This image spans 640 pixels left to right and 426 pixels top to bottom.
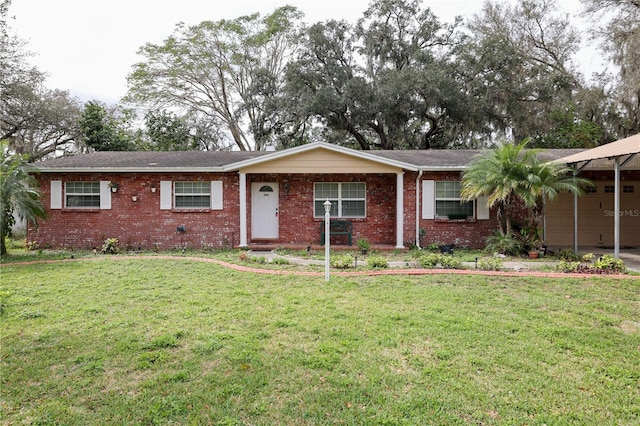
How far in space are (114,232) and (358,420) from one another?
1126 centimetres

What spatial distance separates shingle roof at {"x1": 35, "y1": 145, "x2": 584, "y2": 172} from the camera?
11.2 metres

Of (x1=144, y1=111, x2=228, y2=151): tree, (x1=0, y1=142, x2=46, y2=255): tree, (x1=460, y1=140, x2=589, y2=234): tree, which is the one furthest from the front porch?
(x1=144, y1=111, x2=228, y2=151): tree

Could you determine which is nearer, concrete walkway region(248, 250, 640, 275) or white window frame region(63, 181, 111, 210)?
concrete walkway region(248, 250, 640, 275)

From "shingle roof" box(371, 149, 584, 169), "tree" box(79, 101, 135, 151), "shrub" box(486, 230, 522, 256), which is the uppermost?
"tree" box(79, 101, 135, 151)

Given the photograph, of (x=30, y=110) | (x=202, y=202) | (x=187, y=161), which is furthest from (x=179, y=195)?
(x=30, y=110)

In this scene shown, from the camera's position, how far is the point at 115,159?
40.9 ft

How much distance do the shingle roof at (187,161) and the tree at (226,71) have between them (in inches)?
521

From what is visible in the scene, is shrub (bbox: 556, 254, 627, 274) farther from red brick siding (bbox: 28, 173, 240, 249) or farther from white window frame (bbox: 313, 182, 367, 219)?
red brick siding (bbox: 28, 173, 240, 249)

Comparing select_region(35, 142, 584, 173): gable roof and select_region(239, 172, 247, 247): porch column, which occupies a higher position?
select_region(35, 142, 584, 173): gable roof

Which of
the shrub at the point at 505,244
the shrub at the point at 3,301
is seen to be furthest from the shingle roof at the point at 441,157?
the shrub at the point at 3,301

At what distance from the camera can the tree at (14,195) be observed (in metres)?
9.20

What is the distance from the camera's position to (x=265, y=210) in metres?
12.4

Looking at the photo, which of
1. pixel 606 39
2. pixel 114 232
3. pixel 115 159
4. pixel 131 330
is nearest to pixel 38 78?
pixel 115 159

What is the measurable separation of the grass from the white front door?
613cm
